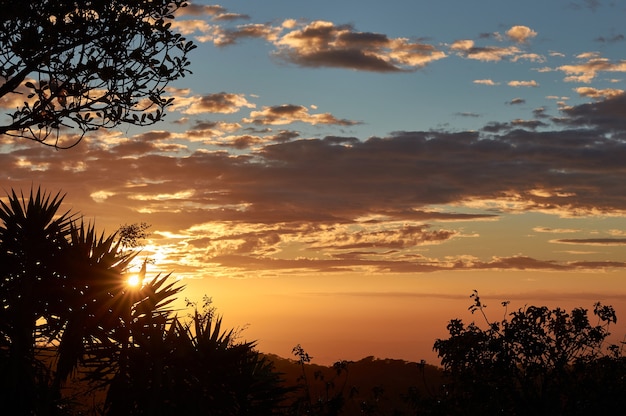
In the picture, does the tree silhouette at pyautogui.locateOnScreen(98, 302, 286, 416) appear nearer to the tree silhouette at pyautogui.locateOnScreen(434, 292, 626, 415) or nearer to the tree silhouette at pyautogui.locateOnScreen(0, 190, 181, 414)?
the tree silhouette at pyautogui.locateOnScreen(0, 190, 181, 414)

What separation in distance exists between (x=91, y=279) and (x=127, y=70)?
4863 millimetres

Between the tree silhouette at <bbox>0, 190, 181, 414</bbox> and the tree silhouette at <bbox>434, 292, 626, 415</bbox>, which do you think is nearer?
the tree silhouette at <bbox>0, 190, 181, 414</bbox>

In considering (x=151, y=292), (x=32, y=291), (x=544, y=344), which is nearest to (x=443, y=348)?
(x=544, y=344)

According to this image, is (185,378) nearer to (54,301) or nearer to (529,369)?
(54,301)

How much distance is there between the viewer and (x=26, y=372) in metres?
13.2

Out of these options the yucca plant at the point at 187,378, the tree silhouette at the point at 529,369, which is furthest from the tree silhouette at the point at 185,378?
the tree silhouette at the point at 529,369

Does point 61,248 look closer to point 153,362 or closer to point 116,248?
point 116,248

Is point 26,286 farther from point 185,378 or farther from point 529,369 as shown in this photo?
point 529,369

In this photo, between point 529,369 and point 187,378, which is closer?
point 187,378

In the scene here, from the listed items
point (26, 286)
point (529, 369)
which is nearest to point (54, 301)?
point (26, 286)

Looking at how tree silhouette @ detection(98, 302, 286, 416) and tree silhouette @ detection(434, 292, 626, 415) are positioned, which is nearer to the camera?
tree silhouette @ detection(98, 302, 286, 416)

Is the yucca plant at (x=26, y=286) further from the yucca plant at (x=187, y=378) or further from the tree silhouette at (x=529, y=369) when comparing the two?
the tree silhouette at (x=529, y=369)

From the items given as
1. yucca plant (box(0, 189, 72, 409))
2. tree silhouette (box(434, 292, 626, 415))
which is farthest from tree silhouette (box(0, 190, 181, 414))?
tree silhouette (box(434, 292, 626, 415))

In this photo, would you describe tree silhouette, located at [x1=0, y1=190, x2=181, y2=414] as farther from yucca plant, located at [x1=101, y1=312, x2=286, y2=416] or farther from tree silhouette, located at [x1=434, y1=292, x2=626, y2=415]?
tree silhouette, located at [x1=434, y1=292, x2=626, y2=415]
